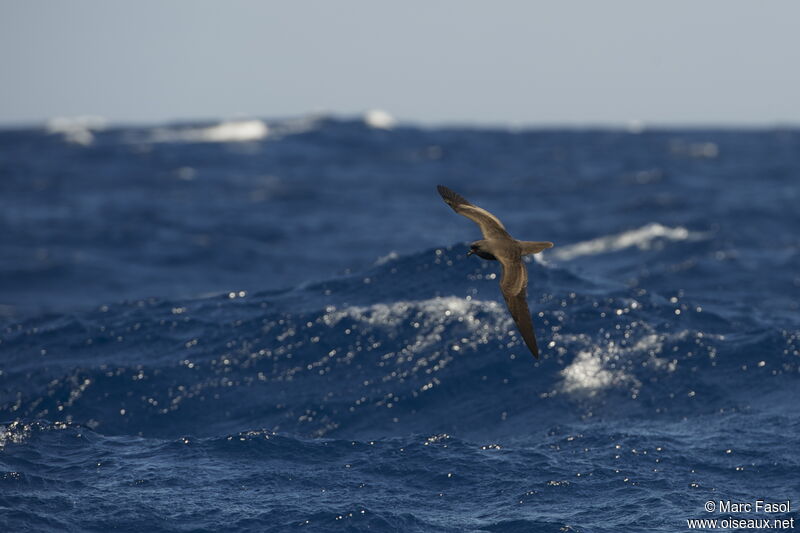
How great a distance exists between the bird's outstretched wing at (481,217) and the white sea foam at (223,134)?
3651 inches

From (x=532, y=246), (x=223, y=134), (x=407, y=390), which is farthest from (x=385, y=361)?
(x=223, y=134)

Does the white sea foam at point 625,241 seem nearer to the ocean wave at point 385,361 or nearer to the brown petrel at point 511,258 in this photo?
the ocean wave at point 385,361

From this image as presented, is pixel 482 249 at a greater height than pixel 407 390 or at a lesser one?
greater

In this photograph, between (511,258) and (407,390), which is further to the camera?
(407,390)

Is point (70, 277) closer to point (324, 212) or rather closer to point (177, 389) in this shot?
point (324, 212)

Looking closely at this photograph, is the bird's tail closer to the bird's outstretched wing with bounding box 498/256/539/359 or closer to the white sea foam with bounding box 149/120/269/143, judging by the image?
the bird's outstretched wing with bounding box 498/256/539/359

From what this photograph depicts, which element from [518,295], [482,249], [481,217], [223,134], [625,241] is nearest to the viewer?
[518,295]

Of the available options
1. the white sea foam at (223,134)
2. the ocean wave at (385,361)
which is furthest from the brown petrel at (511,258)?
the white sea foam at (223,134)

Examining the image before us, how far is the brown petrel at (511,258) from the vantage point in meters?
13.4

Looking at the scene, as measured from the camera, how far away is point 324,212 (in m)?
54.5

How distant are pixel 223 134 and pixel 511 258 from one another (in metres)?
108

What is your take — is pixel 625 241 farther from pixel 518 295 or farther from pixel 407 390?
pixel 518 295

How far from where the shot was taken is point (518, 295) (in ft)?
44.8

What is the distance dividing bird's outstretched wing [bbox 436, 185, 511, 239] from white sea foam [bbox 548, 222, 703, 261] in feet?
71.2
